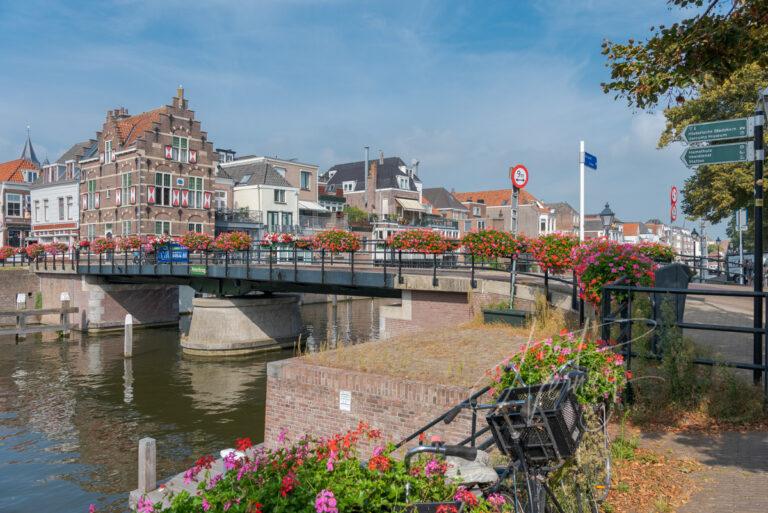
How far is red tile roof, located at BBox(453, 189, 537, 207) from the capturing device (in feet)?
264

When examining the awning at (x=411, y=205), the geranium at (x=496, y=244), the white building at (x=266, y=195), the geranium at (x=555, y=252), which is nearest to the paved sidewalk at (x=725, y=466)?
the geranium at (x=555, y=252)

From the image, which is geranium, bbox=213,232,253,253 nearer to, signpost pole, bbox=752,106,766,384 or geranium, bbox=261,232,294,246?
geranium, bbox=261,232,294,246

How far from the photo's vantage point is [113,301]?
1318 inches

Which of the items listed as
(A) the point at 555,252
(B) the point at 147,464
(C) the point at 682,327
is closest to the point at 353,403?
(B) the point at 147,464

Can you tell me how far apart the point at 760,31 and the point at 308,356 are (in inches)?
309

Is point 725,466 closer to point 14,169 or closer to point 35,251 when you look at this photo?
point 35,251

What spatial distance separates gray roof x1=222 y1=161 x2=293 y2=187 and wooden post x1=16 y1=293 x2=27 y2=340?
857 inches

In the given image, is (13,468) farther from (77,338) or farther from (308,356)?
(77,338)

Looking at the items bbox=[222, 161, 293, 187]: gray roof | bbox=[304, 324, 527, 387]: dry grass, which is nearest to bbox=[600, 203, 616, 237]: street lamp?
bbox=[304, 324, 527, 387]: dry grass

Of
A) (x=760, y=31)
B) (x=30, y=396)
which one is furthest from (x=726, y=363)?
(x=30, y=396)

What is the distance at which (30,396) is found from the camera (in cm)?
1880

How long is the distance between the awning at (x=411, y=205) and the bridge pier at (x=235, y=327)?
129ft

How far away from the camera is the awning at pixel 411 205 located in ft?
216

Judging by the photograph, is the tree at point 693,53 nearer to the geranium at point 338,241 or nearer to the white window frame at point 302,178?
the geranium at point 338,241
